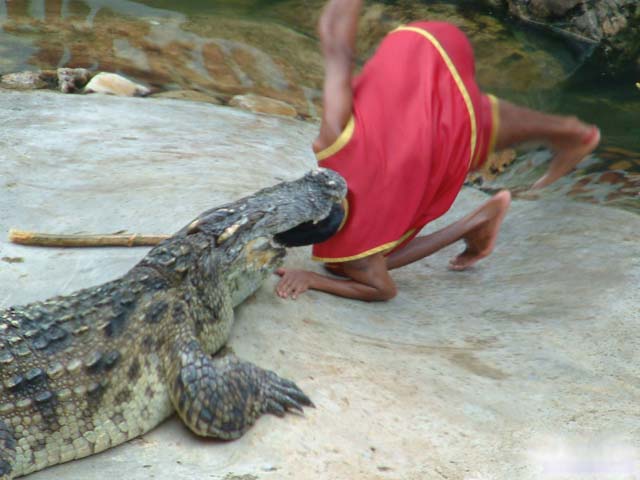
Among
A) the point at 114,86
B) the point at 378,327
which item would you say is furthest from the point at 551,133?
the point at 114,86

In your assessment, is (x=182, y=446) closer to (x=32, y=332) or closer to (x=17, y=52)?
(x=32, y=332)

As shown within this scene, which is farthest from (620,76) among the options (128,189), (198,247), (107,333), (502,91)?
(107,333)

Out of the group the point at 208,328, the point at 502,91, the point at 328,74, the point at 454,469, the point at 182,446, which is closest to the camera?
the point at 454,469

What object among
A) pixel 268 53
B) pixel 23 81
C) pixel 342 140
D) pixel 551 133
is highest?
pixel 551 133

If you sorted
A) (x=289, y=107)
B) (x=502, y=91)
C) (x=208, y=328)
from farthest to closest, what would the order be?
(x=502, y=91) < (x=289, y=107) < (x=208, y=328)

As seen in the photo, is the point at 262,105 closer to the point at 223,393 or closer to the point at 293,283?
the point at 293,283

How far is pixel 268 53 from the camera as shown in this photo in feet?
20.9

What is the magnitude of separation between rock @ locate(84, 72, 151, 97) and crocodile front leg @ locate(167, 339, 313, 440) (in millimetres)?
3169

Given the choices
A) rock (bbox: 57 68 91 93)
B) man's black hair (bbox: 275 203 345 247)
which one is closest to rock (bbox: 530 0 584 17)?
rock (bbox: 57 68 91 93)

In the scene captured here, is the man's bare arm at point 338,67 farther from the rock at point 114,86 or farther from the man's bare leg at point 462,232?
the rock at point 114,86

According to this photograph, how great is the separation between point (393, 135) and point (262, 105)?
262 cm

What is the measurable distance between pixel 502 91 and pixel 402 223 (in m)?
3.61

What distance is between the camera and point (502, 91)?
638cm

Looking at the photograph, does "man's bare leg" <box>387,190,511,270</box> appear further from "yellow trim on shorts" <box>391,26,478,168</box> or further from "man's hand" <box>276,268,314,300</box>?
"man's hand" <box>276,268,314,300</box>
